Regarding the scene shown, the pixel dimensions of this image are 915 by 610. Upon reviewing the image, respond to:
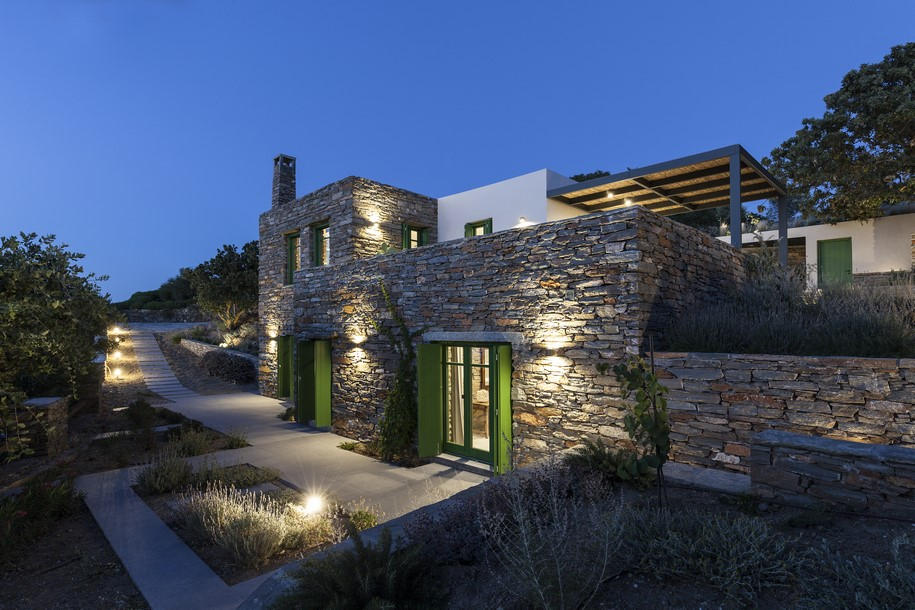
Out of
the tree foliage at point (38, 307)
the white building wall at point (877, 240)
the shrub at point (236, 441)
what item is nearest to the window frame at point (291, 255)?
the shrub at point (236, 441)

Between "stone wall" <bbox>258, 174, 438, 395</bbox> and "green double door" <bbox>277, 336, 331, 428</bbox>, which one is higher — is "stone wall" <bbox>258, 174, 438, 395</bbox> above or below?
above

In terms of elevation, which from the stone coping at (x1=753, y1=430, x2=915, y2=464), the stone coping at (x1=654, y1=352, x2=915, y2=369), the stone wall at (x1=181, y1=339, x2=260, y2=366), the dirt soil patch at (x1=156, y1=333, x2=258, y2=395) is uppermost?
the stone coping at (x1=654, y1=352, x2=915, y2=369)

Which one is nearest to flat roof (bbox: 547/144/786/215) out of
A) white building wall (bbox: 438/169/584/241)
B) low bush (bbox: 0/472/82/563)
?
white building wall (bbox: 438/169/584/241)

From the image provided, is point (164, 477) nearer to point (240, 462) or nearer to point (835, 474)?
point (240, 462)

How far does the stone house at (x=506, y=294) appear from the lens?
5.04m

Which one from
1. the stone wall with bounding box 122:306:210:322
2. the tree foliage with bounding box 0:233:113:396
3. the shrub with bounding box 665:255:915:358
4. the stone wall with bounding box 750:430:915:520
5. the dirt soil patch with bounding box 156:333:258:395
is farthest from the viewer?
the stone wall with bounding box 122:306:210:322

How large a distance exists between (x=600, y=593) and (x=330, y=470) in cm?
507

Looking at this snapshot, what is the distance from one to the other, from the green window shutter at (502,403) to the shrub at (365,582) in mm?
3536

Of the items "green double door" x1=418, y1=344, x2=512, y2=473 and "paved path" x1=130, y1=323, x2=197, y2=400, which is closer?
"green double door" x1=418, y1=344, x2=512, y2=473

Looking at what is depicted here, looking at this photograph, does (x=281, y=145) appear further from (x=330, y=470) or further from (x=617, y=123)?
(x=330, y=470)

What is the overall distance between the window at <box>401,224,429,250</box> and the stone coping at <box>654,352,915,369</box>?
7.96 meters

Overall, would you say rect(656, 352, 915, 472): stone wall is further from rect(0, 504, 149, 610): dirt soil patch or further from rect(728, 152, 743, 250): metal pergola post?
rect(0, 504, 149, 610): dirt soil patch

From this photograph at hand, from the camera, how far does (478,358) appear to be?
7.21 metres

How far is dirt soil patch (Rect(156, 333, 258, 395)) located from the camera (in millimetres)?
14273
